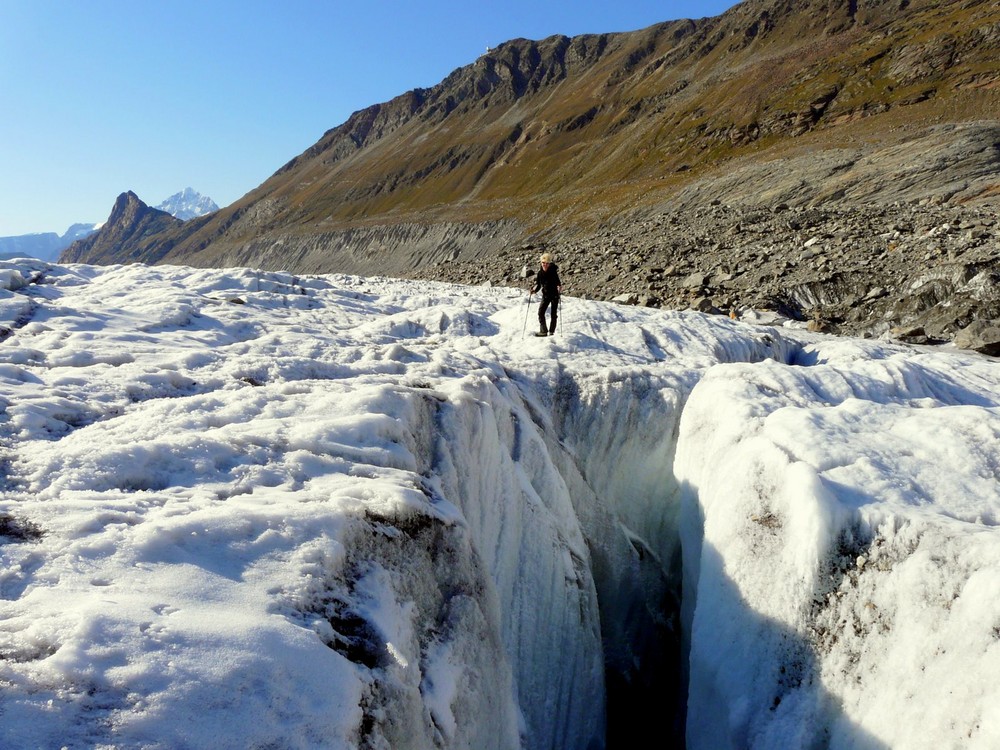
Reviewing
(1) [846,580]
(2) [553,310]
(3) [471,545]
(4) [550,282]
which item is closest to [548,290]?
(4) [550,282]

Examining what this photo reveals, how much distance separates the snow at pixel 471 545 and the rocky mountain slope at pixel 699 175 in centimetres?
1353

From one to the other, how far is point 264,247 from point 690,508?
426ft

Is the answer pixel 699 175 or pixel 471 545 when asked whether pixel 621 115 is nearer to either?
pixel 699 175

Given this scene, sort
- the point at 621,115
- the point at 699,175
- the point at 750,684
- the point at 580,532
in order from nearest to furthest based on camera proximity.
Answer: the point at 750,684
the point at 580,532
the point at 699,175
the point at 621,115

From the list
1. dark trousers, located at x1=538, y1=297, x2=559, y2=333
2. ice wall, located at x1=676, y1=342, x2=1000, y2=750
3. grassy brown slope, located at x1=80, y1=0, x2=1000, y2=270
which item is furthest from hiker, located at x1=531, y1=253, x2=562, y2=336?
grassy brown slope, located at x1=80, y1=0, x2=1000, y2=270

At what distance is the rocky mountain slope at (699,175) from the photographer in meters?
24.8

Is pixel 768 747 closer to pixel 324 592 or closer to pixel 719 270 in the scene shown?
pixel 324 592

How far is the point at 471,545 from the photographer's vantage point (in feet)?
19.0

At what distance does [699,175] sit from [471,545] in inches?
2699

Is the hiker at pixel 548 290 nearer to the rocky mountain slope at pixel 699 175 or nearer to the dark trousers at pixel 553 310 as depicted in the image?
the dark trousers at pixel 553 310

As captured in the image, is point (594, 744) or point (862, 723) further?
point (594, 744)

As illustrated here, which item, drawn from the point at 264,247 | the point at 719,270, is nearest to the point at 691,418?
the point at 719,270

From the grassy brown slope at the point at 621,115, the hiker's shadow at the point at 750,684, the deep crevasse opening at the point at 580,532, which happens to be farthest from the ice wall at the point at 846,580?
the grassy brown slope at the point at 621,115

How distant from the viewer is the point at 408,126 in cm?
16250
